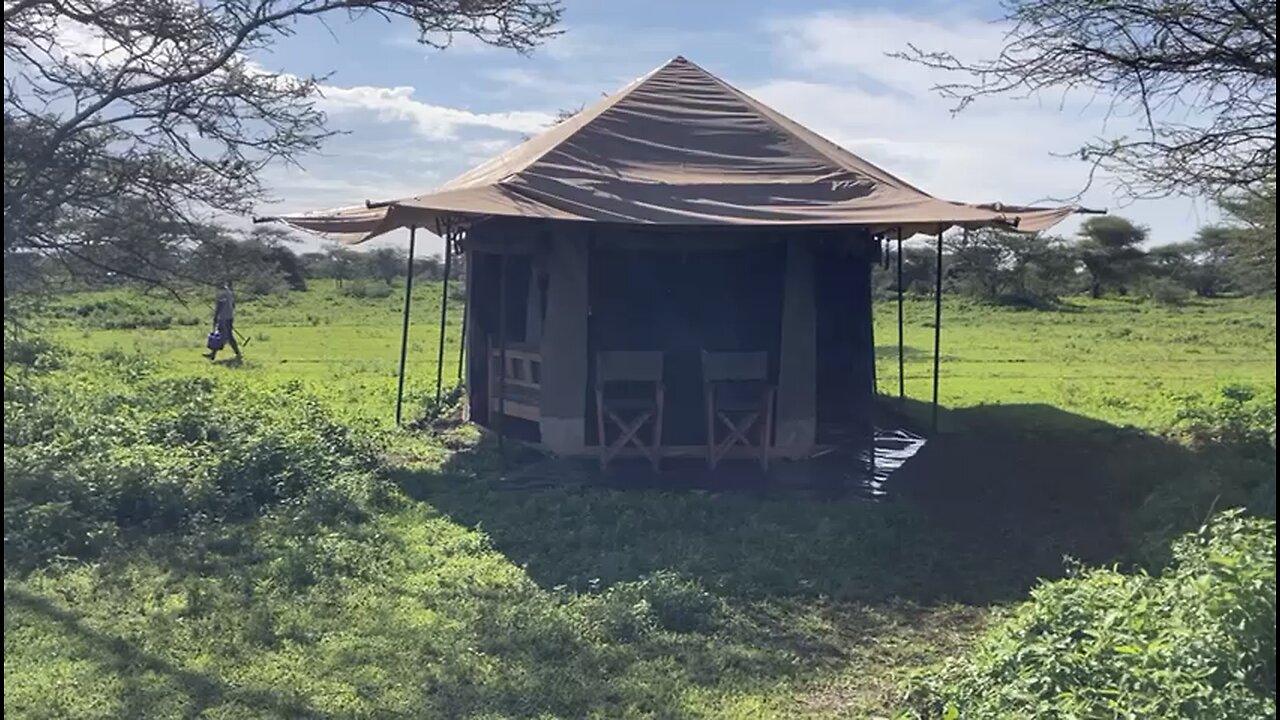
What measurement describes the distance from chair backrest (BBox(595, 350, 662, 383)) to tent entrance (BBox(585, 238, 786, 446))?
635 mm

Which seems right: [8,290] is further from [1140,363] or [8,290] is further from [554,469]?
[1140,363]

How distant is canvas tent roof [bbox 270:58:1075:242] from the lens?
962cm

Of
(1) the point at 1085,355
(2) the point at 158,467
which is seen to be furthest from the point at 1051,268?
(2) the point at 158,467

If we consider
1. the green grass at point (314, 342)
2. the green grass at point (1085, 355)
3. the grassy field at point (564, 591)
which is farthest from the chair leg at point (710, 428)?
the green grass at point (1085, 355)

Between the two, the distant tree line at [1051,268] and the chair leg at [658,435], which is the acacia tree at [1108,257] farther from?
the chair leg at [658,435]

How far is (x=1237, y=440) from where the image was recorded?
9.10 meters

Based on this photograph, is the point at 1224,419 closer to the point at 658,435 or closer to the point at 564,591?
the point at 658,435

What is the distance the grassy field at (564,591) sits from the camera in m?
5.33

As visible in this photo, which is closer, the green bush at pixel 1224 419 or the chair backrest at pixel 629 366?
the green bush at pixel 1224 419

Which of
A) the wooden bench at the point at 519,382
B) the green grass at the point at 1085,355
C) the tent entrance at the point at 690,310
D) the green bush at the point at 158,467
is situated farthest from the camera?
the green grass at the point at 1085,355

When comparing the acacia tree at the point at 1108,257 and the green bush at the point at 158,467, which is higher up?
the acacia tree at the point at 1108,257

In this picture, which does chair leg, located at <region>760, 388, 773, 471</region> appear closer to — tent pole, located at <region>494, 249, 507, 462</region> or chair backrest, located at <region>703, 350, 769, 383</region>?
chair backrest, located at <region>703, 350, 769, 383</region>

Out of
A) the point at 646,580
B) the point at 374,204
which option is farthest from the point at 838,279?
the point at 646,580

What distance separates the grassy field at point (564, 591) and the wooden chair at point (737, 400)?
138 cm
